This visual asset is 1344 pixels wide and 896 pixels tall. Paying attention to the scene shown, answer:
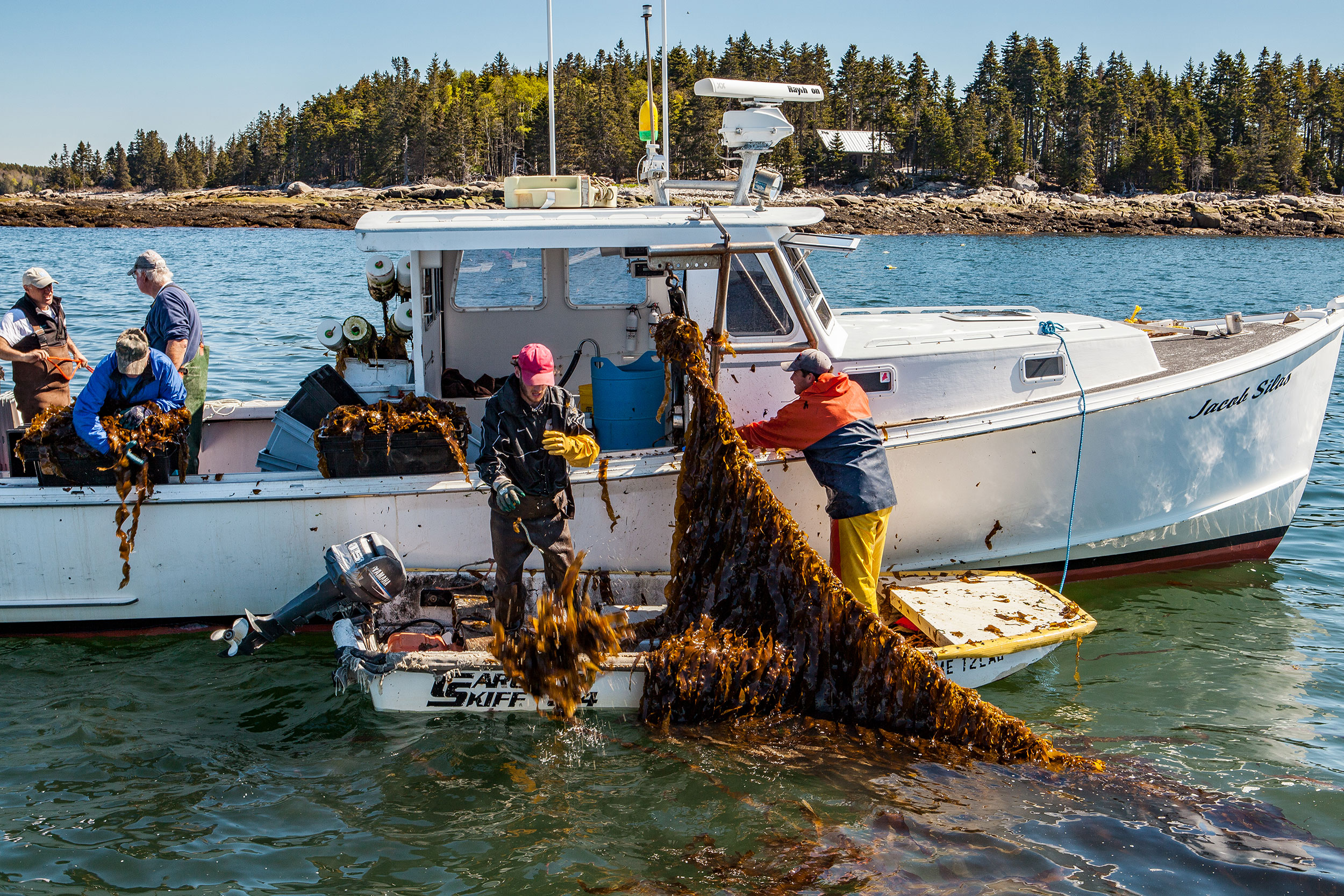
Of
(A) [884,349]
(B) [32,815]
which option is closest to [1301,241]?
(A) [884,349]

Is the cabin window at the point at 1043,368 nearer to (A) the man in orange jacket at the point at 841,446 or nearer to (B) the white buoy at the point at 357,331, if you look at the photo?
(A) the man in orange jacket at the point at 841,446

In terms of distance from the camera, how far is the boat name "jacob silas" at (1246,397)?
660 cm

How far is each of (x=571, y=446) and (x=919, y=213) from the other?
7703 centimetres

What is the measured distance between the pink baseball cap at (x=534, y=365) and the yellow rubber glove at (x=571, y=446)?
0.84ft

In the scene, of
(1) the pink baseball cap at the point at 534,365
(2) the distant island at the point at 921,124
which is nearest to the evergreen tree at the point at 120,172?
(2) the distant island at the point at 921,124

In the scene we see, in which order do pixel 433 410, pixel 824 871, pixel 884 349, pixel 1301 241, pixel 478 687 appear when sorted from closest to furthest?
1. pixel 824 871
2. pixel 478 687
3. pixel 433 410
4. pixel 884 349
5. pixel 1301 241

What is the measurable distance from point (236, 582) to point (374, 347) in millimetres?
1831

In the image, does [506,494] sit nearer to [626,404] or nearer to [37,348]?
[626,404]

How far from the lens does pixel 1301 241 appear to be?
63.0m

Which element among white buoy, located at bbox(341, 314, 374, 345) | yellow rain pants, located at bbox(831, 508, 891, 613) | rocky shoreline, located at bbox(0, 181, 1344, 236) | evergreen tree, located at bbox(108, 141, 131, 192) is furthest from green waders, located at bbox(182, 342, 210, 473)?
evergreen tree, located at bbox(108, 141, 131, 192)

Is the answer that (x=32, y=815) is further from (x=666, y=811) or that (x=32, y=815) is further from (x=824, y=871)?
(x=824, y=871)

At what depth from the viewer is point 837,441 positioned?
5.34 metres

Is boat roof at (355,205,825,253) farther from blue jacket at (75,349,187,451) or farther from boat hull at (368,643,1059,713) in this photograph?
boat hull at (368,643,1059,713)

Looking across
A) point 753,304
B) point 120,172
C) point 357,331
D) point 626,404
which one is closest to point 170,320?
point 357,331
